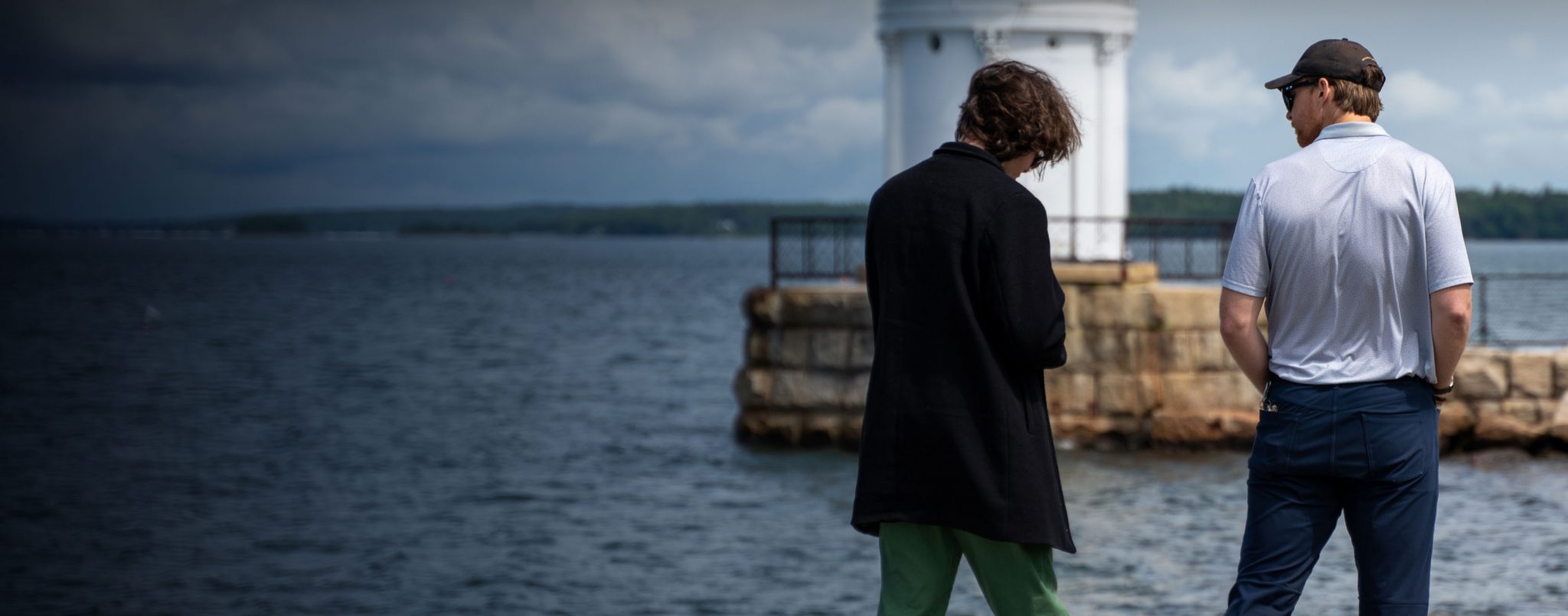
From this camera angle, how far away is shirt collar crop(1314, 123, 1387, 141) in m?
3.96

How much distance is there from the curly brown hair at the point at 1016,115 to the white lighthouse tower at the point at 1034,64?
1532 cm

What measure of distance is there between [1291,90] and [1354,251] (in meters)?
0.47

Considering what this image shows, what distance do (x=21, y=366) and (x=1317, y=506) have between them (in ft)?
139

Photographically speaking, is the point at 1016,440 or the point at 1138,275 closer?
the point at 1016,440

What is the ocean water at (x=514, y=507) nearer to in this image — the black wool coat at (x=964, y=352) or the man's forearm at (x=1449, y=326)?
the man's forearm at (x=1449, y=326)

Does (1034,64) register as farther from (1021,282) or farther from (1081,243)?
(1021,282)

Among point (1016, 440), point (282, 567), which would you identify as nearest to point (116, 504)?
point (282, 567)

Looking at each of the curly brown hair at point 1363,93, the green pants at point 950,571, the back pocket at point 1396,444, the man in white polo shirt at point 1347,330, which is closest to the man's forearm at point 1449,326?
the man in white polo shirt at point 1347,330

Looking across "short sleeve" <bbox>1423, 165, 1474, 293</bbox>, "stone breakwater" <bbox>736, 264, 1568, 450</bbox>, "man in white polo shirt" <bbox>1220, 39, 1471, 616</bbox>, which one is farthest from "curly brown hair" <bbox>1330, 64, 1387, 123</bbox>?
"stone breakwater" <bbox>736, 264, 1568, 450</bbox>

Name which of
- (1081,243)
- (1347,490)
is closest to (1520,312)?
(1081,243)

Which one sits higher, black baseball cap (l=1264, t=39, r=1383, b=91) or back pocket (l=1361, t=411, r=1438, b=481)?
black baseball cap (l=1264, t=39, r=1383, b=91)

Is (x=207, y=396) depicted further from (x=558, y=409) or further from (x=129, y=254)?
(x=129, y=254)

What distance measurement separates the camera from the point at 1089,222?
19516mm

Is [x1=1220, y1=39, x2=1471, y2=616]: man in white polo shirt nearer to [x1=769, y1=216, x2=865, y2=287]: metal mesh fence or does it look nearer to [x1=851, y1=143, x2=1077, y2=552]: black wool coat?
[x1=851, y1=143, x2=1077, y2=552]: black wool coat
